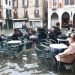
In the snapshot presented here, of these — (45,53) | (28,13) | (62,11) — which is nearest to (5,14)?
(28,13)

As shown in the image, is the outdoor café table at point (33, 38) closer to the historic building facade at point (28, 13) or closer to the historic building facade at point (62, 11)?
the historic building facade at point (62, 11)

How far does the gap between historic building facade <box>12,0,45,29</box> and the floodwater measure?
145 ft

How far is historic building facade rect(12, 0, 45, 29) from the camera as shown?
5699cm

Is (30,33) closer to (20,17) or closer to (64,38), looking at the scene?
(64,38)

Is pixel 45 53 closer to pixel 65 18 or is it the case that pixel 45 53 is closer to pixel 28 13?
pixel 65 18

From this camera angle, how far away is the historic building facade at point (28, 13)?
5699cm

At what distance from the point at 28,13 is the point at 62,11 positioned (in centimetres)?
1120

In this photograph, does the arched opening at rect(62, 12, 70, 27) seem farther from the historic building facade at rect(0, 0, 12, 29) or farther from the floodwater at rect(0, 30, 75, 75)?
the floodwater at rect(0, 30, 75, 75)

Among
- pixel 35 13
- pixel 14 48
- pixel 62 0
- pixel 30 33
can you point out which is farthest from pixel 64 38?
pixel 35 13

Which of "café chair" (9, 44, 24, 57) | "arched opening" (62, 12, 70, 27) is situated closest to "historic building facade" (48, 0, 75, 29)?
"arched opening" (62, 12, 70, 27)

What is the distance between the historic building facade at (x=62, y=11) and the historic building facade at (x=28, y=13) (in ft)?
21.5

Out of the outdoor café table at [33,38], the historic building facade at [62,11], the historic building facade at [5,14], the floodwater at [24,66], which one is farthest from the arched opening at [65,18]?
the floodwater at [24,66]

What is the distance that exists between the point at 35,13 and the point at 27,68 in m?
47.4

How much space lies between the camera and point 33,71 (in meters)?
9.72
